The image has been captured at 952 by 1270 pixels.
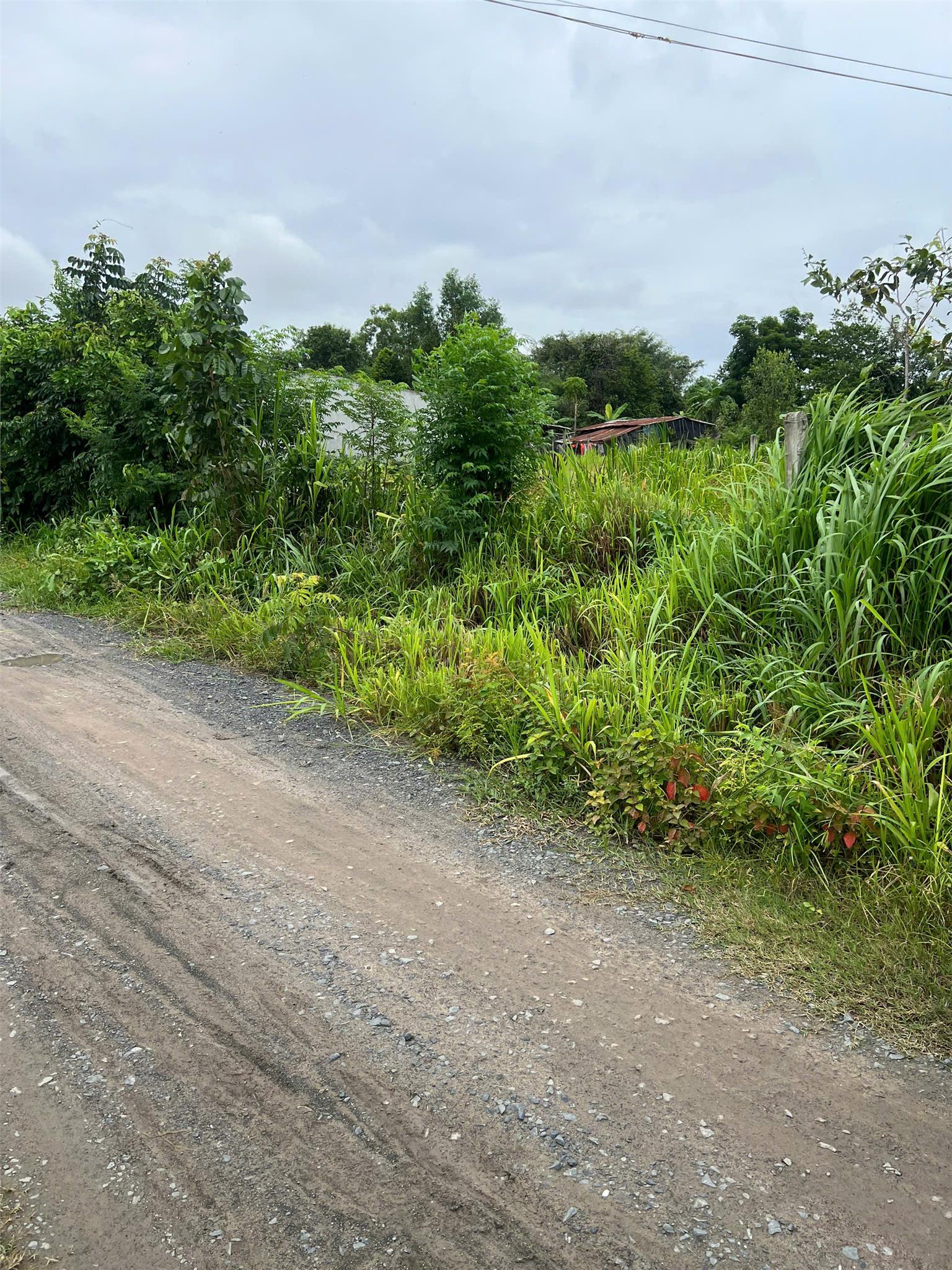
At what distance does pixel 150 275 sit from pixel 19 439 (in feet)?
8.14

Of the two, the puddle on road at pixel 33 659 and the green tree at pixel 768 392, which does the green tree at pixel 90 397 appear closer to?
the puddle on road at pixel 33 659

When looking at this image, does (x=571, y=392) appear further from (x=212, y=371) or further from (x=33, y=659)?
(x=33, y=659)

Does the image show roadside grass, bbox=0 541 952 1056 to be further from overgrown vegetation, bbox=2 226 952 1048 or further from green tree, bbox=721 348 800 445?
green tree, bbox=721 348 800 445

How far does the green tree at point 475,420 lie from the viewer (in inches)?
233

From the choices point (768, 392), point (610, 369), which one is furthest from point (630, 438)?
point (610, 369)

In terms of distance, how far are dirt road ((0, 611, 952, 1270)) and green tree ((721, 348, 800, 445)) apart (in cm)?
2251

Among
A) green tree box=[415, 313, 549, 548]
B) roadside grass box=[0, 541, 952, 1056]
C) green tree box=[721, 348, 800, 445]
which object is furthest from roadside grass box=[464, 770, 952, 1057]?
green tree box=[721, 348, 800, 445]

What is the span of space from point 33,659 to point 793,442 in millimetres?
5056

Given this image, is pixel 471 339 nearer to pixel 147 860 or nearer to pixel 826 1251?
pixel 147 860

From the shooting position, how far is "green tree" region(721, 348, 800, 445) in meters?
26.1

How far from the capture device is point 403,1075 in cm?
213

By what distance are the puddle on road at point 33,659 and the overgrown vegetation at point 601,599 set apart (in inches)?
28.7

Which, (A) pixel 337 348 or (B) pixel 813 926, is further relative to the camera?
(A) pixel 337 348

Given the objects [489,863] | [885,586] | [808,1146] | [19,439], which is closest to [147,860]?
[489,863]
